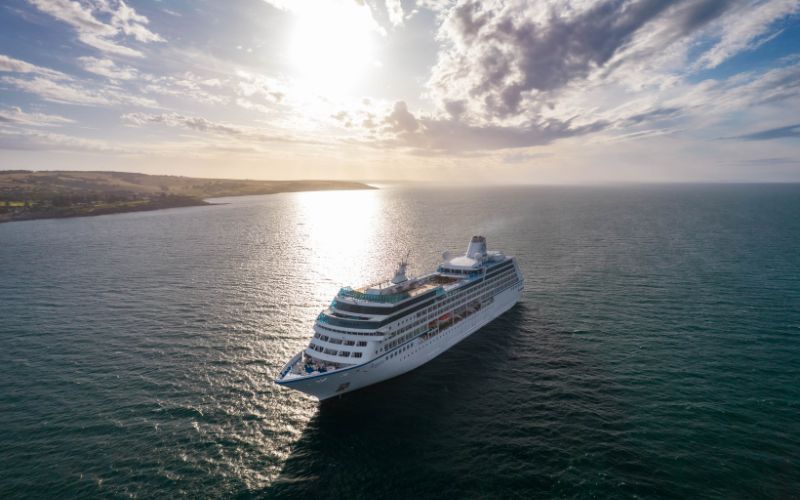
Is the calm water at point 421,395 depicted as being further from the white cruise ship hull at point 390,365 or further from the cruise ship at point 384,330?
the cruise ship at point 384,330

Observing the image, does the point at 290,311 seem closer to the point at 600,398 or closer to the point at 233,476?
the point at 233,476

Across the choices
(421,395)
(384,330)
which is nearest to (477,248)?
(384,330)

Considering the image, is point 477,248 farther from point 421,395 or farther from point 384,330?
point 421,395

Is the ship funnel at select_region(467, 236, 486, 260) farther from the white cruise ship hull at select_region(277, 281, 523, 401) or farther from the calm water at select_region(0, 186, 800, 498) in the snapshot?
the calm water at select_region(0, 186, 800, 498)

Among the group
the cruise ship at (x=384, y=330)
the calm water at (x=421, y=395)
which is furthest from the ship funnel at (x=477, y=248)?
the calm water at (x=421, y=395)

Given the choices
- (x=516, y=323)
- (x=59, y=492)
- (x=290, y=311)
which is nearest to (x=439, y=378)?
(x=516, y=323)

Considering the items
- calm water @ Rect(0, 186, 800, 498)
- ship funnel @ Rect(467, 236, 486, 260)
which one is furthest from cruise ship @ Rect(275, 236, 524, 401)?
ship funnel @ Rect(467, 236, 486, 260)
